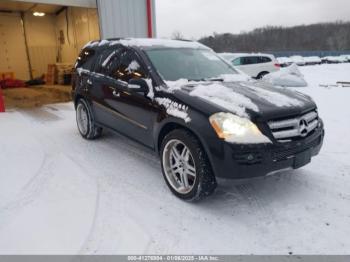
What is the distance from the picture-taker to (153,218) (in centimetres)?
300

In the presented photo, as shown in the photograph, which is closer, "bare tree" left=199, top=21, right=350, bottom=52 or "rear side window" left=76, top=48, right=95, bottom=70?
"rear side window" left=76, top=48, right=95, bottom=70

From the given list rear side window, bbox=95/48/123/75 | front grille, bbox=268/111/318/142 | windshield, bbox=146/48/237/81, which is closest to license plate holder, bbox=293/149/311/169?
front grille, bbox=268/111/318/142

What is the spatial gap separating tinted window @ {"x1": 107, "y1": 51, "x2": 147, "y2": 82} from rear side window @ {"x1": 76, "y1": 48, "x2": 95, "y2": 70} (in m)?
0.89

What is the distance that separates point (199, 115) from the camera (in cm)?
296

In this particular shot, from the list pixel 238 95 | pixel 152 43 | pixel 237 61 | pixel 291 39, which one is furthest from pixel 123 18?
pixel 291 39

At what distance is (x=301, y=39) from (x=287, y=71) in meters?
74.5

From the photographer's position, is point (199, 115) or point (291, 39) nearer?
point (199, 115)

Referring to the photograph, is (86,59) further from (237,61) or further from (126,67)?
(237,61)

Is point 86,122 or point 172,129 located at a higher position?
point 172,129

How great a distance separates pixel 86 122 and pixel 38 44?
1410cm

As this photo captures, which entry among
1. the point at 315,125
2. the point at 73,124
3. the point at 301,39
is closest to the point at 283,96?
the point at 315,125

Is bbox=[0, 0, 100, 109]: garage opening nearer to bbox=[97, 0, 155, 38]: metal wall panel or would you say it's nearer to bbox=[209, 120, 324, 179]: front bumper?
bbox=[97, 0, 155, 38]: metal wall panel

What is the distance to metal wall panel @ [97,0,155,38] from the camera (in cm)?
913

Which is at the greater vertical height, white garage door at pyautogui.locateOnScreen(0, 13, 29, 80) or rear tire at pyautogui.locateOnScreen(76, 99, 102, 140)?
white garage door at pyautogui.locateOnScreen(0, 13, 29, 80)
